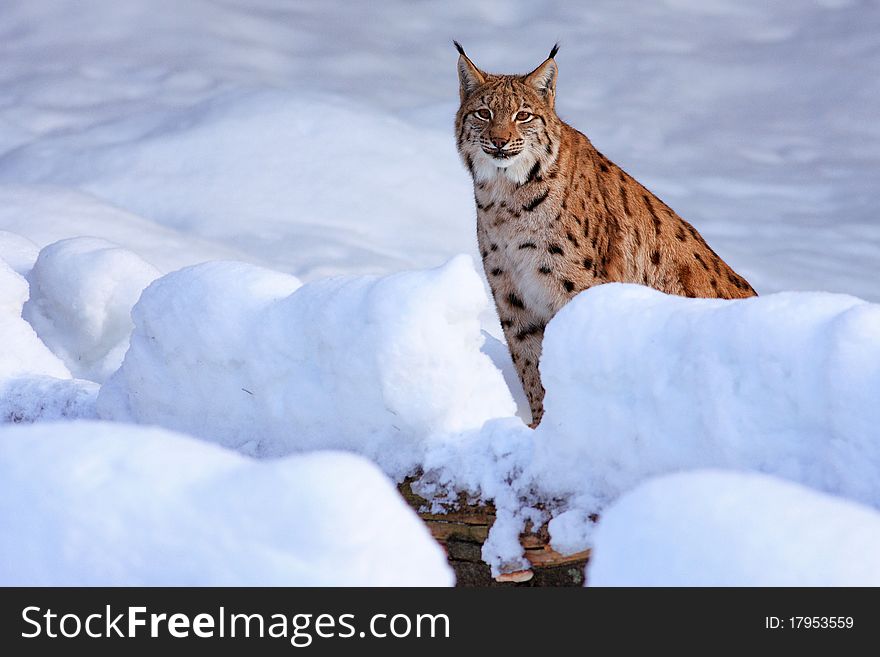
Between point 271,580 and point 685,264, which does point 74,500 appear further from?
point 685,264

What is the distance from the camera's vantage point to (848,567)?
2555 mm

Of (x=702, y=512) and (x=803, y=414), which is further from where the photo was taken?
(x=803, y=414)

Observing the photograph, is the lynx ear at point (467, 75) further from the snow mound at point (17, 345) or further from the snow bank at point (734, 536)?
Result: the snow bank at point (734, 536)

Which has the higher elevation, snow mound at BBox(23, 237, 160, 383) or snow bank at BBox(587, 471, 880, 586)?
snow bank at BBox(587, 471, 880, 586)

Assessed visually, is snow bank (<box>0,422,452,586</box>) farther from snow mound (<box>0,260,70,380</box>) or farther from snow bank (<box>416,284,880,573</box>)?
snow mound (<box>0,260,70,380</box>)

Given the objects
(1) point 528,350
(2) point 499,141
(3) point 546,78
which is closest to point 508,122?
(2) point 499,141

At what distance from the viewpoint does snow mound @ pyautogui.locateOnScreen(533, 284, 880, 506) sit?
139 inches

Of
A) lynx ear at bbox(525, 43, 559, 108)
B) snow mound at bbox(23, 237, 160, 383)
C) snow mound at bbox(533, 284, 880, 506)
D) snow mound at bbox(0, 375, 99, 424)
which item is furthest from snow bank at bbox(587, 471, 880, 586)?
snow mound at bbox(23, 237, 160, 383)

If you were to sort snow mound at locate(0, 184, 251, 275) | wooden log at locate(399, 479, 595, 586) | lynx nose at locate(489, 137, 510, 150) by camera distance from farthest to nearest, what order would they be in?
snow mound at locate(0, 184, 251, 275) < lynx nose at locate(489, 137, 510, 150) < wooden log at locate(399, 479, 595, 586)

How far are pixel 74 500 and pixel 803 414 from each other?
7.81 ft

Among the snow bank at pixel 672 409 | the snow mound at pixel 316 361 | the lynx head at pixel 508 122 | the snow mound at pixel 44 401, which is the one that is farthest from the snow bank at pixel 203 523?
the lynx head at pixel 508 122

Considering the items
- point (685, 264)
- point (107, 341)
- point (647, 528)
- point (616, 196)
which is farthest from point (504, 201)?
point (647, 528)

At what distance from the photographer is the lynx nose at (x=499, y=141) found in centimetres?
701

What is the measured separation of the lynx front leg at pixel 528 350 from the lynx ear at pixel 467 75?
1.67 meters
